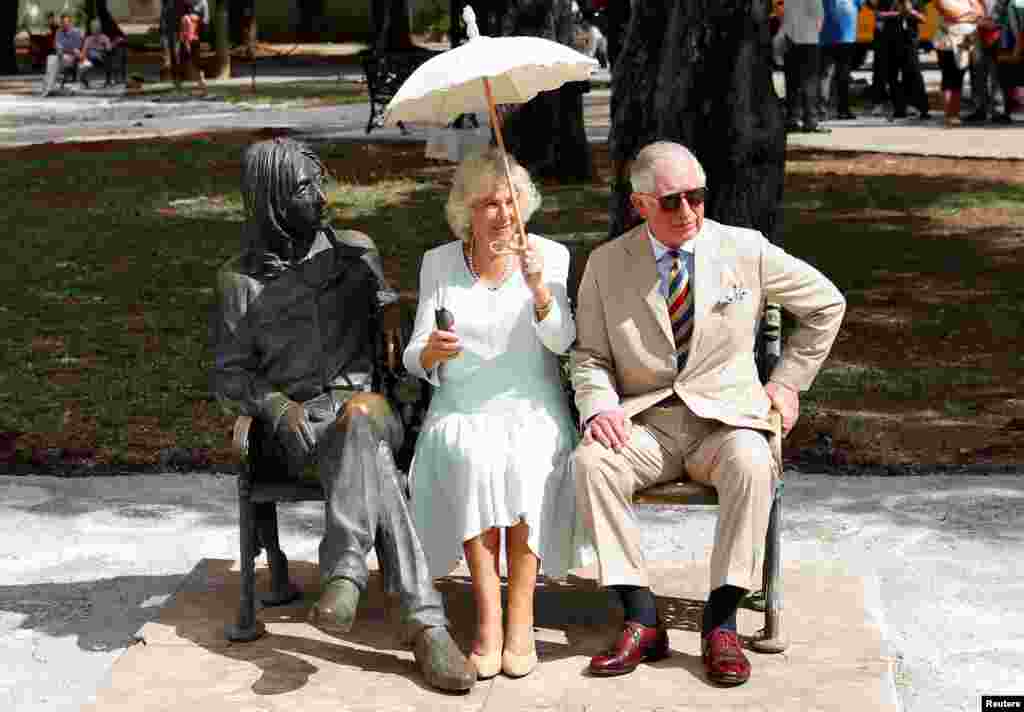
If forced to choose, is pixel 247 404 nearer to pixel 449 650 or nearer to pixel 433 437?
pixel 433 437

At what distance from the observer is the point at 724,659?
5.54m

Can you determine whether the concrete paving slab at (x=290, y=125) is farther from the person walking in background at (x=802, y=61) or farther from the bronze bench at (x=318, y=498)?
the bronze bench at (x=318, y=498)

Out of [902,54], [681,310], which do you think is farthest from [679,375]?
[902,54]

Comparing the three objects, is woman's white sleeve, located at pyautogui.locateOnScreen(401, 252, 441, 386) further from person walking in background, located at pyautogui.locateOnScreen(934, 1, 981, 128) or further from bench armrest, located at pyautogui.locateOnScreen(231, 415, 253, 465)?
person walking in background, located at pyautogui.locateOnScreen(934, 1, 981, 128)

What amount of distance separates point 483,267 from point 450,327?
10.6 inches

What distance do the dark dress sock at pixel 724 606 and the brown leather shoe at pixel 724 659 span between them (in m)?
0.02

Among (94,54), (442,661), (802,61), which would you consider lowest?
(442,661)

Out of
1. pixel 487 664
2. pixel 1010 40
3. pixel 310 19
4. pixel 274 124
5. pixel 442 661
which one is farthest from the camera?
pixel 310 19

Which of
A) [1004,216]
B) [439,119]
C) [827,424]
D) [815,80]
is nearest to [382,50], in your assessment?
[815,80]

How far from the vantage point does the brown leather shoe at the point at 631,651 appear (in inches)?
221

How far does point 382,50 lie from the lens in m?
23.8

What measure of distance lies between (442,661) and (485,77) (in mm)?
1814

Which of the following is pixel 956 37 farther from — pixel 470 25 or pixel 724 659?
pixel 724 659

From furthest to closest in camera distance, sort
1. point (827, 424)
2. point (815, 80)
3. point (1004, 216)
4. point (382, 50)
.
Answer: point (382, 50) < point (815, 80) < point (1004, 216) < point (827, 424)
